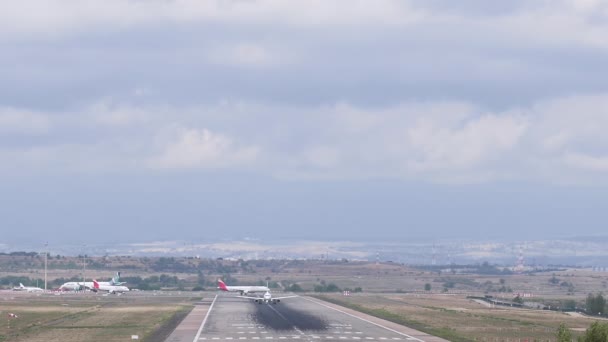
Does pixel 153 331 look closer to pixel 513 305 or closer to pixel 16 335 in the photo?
pixel 16 335

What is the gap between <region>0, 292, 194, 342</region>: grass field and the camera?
84.2m

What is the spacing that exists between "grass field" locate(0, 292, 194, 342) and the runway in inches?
131

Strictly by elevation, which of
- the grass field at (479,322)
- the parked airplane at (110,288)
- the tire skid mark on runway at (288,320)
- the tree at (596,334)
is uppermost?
the parked airplane at (110,288)

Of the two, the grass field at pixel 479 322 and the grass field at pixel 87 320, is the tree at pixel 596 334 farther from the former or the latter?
the grass field at pixel 87 320

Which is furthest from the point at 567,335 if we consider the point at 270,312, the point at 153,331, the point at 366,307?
the point at 366,307

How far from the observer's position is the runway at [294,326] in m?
80.6

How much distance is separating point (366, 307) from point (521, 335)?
52.7 metres

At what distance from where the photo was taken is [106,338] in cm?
8138

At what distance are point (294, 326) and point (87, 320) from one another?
24.1m

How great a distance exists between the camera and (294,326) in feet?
313

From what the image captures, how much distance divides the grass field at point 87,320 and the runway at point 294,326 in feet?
10.9

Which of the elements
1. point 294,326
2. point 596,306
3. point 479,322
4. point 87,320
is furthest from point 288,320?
point 596,306

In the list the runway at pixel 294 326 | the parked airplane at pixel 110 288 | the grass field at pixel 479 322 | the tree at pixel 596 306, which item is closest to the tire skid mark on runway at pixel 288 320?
the runway at pixel 294 326

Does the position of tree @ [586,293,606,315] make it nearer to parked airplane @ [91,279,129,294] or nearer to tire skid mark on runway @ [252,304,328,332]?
tire skid mark on runway @ [252,304,328,332]
